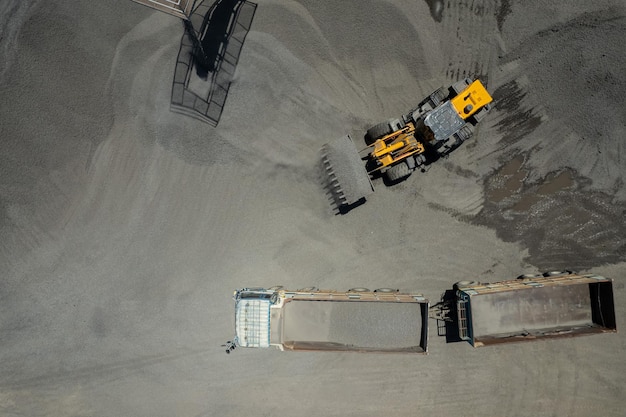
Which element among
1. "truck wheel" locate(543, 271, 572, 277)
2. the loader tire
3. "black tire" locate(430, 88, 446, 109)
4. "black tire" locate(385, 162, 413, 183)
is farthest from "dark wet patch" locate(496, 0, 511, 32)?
"truck wheel" locate(543, 271, 572, 277)

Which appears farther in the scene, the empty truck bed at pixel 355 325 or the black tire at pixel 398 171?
the black tire at pixel 398 171

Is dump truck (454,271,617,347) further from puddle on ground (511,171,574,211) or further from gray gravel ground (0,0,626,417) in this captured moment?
puddle on ground (511,171,574,211)

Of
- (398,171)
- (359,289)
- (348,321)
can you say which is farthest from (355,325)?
(398,171)

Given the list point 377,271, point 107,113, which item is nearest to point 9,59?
point 107,113

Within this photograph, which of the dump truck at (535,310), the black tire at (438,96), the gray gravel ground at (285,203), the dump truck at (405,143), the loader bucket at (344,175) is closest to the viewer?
the dump truck at (405,143)

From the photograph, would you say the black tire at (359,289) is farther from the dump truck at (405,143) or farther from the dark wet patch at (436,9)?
the dark wet patch at (436,9)

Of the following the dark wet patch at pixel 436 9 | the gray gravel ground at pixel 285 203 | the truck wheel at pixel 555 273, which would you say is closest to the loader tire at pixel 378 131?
the gray gravel ground at pixel 285 203

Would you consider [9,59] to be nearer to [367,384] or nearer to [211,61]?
[211,61]

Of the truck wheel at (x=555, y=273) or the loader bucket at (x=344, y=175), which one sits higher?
the loader bucket at (x=344, y=175)
